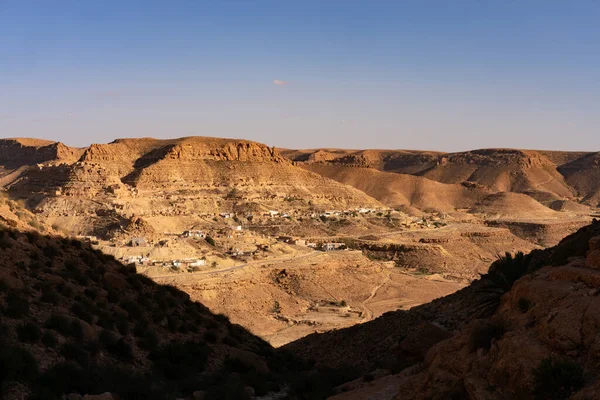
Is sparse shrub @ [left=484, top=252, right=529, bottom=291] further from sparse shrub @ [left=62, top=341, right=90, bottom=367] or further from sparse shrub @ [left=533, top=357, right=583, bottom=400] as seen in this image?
sparse shrub @ [left=62, top=341, right=90, bottom=367]

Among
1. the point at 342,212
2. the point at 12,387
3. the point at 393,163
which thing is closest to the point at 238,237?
the point at 342,212

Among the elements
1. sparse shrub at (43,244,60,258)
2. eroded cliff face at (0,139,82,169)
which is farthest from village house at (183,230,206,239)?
eroded cliff face at (0,139,82,169)

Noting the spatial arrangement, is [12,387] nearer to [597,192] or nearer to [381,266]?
[381,266]

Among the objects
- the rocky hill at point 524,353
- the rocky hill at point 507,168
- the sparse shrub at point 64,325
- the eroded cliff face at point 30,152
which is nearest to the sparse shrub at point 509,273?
the rocky hill at point 524,353

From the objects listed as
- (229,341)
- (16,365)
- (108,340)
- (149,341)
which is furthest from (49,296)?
(229,341)

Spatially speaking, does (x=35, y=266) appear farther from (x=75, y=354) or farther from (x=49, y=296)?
(x=75, y=354)

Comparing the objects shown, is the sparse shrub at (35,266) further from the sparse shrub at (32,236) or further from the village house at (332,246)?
the village house at (332,246)
